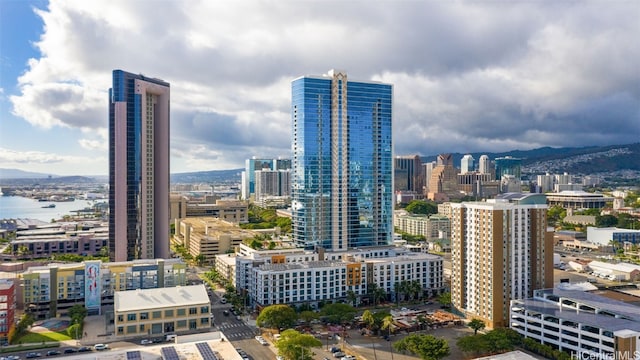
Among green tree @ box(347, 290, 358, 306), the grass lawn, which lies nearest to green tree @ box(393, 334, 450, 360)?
green tree @ box(347, 290, 358, 306)

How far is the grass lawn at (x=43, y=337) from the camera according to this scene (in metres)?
27.8

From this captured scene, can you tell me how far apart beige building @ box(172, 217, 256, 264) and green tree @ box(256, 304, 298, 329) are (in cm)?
2514

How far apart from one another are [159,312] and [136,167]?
1774 cm

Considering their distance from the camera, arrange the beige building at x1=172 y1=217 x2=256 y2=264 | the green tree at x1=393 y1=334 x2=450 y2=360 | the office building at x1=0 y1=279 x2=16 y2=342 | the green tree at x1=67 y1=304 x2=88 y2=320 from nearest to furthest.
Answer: the green tree at x1=393 y1=334 x2=450 y2=360
the office building at x1=0 y1=279 x2=16 y2=342
the green tree at x1=67 y1=304 x2=88 y2=320
the beige building at x1=172 y1=217 x2=256 y2=264

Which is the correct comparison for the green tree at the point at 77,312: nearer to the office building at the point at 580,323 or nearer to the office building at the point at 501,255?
the office building at the point at 501,255

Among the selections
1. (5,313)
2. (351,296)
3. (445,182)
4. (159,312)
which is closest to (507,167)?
(445,182)

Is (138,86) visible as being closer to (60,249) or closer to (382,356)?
(60,249)

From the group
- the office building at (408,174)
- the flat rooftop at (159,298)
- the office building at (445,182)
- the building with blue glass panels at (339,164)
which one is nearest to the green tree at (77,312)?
the flat rooftop at (159,298)

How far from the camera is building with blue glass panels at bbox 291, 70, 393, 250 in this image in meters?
44.9

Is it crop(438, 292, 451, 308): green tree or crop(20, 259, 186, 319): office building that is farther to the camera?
crop(438, 292, 451, 308): green tree

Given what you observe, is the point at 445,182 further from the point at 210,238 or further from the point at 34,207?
the point at 34,207

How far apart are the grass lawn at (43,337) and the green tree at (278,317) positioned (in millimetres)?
11203

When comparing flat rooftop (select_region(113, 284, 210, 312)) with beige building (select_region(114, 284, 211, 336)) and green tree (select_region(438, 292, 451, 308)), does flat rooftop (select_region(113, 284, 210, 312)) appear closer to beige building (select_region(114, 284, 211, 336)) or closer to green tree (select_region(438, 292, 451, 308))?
beige building (select_region(114, 284, 211, 336))

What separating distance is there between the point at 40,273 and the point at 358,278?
22.0m
